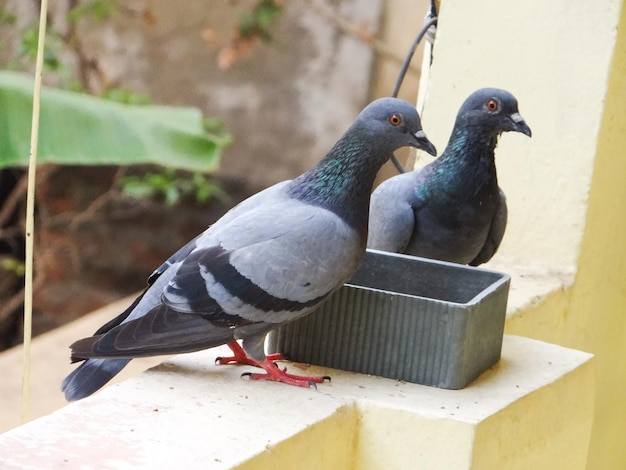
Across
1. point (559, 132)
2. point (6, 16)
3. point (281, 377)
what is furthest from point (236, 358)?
point (6, 16)

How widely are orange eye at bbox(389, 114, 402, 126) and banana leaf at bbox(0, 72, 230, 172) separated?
1.80 m

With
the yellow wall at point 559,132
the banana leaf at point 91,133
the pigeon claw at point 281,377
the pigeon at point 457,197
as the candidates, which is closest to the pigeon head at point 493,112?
the pigeon at point 457,197

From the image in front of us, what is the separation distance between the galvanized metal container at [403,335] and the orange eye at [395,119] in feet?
1.22

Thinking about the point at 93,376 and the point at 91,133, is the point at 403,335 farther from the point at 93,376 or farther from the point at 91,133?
the point at 91,133

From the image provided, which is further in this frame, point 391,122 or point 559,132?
point 559,132

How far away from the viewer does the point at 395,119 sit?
82.6 inches

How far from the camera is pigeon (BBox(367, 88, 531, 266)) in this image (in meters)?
2.49

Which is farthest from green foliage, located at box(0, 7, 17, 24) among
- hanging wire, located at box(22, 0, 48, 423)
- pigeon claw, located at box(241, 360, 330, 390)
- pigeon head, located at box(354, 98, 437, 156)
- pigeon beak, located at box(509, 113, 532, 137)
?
pigeon claw, located at box(241, 360, 330, 390)

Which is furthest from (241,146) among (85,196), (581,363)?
(581,363)

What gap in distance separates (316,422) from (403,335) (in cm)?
36

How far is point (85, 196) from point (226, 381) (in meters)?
5.73

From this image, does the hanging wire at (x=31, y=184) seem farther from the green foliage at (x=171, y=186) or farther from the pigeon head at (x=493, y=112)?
the green foliage at (x=171, y=186)

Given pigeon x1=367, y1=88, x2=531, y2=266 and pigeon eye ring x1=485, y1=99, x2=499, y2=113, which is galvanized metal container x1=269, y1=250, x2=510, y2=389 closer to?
pigeon x1=367, y1=88, x2=531, y2=266

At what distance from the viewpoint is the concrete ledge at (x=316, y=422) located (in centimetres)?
164
